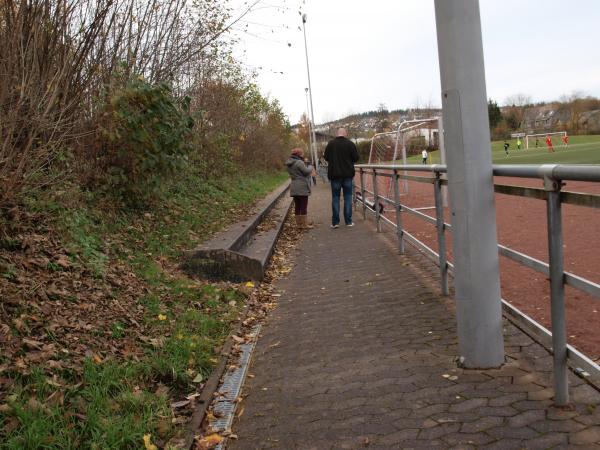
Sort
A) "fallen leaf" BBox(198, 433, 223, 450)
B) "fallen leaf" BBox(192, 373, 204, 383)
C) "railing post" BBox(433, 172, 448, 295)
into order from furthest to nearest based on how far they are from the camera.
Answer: "railing post" BBox(433, 172, 448, 295) → "fallen leaf" BBox(192, 373, 204, 383) → "fallen leaf" BBox(198, 433, 223, 450)

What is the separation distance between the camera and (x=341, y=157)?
36.5 ft

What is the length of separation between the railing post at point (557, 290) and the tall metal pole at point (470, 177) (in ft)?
1.98

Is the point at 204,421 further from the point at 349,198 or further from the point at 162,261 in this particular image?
the point at 349,198

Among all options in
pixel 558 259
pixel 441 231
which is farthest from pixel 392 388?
pixel 441 231

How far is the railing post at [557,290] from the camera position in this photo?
2.74m

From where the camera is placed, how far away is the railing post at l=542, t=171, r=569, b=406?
2742 millimetres

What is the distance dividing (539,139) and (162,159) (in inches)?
2402

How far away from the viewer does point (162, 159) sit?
835cm

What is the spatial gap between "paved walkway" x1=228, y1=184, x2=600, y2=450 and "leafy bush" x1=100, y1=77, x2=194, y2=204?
3.57m

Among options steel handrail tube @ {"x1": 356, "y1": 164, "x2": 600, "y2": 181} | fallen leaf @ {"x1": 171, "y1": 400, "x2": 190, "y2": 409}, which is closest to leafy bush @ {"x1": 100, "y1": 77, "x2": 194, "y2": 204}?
fallen leaf @ {"x1": 171, "y1": 400, "x2": 190, "y2": 409}

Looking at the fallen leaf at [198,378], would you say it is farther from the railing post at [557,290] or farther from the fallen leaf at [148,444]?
the railing post at [557,290]

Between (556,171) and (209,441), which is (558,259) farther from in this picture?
(209,441)

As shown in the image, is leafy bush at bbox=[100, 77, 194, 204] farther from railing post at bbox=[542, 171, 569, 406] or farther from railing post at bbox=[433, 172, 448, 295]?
railing post at bbox=[542, 171, 569, 406]

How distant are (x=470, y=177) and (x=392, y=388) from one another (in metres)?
1.36
